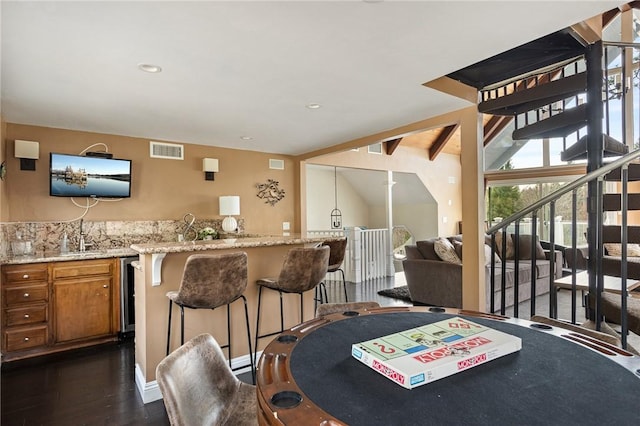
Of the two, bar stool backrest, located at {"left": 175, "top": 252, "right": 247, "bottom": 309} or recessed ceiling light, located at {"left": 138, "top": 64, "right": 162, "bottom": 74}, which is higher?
recessed ceiling light, located at {"left": 138, "top": 64, "right": 162, "bottom": 74}

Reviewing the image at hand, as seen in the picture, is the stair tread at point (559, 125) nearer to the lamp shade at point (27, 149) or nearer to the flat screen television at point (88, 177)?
the flat screen television at point (88, 177)

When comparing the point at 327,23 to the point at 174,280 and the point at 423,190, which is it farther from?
the point at 423,190

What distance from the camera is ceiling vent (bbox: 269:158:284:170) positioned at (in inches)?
221

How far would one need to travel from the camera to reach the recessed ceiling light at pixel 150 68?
2.33 meters

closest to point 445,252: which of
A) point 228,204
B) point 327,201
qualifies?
point 228,204

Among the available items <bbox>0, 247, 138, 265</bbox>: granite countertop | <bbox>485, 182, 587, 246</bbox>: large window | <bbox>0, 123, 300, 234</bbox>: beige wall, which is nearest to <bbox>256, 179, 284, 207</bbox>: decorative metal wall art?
<bbox>0, 123, 300, 234</bbox>: beige wall

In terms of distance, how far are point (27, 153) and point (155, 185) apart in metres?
1.33

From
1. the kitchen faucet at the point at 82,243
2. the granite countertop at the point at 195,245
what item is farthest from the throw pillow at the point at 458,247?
the kitchen faucet at the point at 82,243

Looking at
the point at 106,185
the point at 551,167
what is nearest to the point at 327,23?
the point at 106,185

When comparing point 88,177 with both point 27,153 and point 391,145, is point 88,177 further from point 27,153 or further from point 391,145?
point 391,145

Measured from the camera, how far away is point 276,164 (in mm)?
5672

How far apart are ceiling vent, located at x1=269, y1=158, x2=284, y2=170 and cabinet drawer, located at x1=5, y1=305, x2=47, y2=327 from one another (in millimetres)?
3437

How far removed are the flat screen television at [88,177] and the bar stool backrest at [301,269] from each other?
2.66 meters

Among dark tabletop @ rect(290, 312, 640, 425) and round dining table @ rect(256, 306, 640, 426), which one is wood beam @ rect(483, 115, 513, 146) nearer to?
round dining table @ rect(256, 306, 640, 426)
